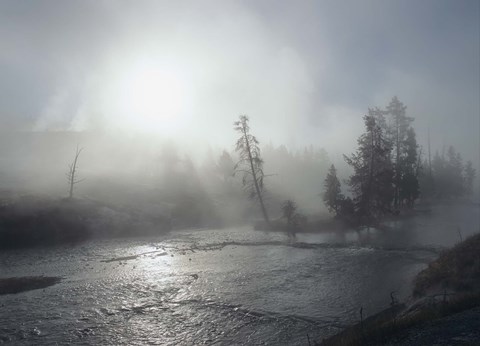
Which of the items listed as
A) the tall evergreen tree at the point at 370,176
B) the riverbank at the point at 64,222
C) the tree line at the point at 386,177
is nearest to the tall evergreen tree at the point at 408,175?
the tree line at the point at 386,177

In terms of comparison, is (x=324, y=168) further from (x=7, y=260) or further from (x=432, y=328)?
(x=432, y=328)

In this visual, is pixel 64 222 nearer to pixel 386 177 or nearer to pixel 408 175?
pixel 386 177

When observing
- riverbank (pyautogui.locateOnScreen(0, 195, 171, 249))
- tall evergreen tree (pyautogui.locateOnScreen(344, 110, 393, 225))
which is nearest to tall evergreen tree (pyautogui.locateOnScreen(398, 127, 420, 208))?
tall evergreen tree (pyautogui.locateOnScreen(344, 110, 393, 225))

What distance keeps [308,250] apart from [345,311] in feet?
50.2

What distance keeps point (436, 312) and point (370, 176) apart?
31005 millimetres

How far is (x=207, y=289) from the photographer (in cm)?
2244

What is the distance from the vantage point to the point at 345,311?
60.7 ft

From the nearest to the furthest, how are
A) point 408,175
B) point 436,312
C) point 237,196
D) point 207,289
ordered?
1. point 436,312
2. point 207,289
3. point 408,175
4. point 237,196

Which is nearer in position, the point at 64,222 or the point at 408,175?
the point at 64,222

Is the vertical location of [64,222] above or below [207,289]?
above

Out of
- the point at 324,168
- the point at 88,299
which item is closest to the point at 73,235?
the point at 88,299

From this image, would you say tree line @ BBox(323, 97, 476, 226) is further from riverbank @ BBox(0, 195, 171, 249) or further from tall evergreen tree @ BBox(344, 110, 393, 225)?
riverbank @ BBox(0, 195, 171, 249)

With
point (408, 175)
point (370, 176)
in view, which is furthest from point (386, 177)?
point (408, 175)

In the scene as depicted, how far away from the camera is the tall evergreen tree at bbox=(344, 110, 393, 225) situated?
42562 mm
